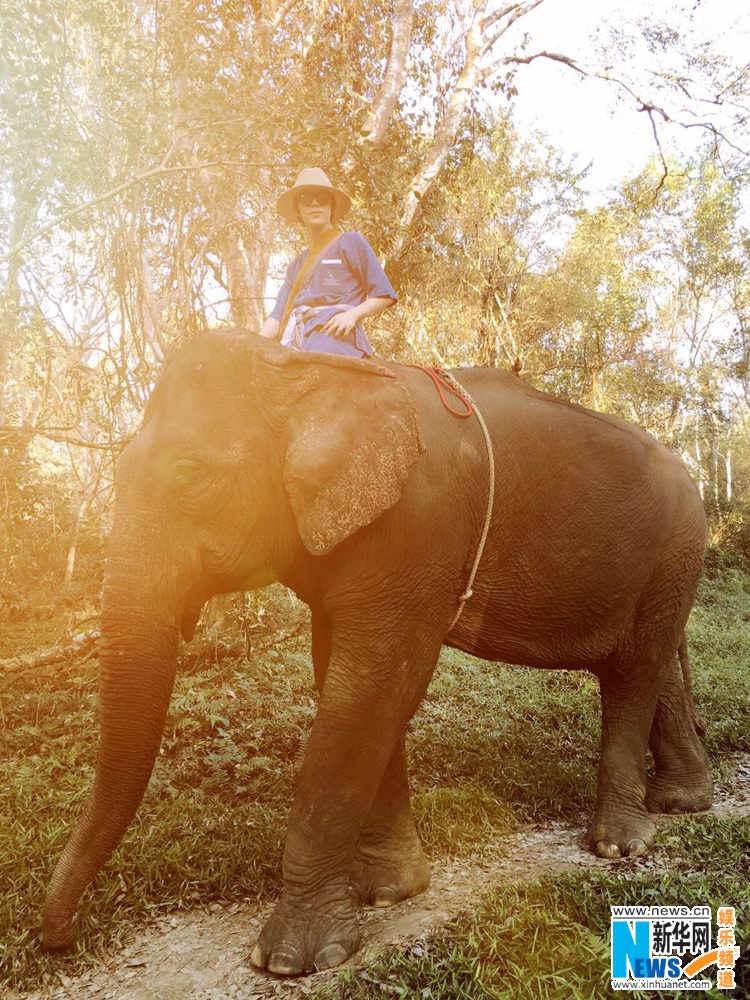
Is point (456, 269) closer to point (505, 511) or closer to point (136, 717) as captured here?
point (505, 511)

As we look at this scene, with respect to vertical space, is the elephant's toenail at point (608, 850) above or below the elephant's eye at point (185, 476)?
below

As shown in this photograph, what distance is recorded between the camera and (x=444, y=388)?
3916 millimetres

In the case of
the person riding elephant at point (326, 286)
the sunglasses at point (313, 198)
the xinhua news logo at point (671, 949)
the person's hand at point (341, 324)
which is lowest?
the xinhua news logo at point (671, 949)

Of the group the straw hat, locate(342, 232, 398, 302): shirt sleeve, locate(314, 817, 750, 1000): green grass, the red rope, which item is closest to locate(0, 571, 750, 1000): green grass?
locate(314, 817, 750, 1000): green grass

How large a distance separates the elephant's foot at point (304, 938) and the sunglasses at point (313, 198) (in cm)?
337

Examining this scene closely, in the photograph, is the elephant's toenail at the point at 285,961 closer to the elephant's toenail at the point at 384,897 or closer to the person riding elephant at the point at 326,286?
the elephant's toenail at the point at 384,897

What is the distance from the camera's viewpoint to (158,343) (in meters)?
7.03

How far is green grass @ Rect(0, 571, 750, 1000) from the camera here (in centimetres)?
306

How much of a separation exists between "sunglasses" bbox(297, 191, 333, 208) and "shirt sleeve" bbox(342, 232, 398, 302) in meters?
0.38

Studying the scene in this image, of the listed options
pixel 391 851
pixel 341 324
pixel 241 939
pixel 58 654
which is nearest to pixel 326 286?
pixel 341 324

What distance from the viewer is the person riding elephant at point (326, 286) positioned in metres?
4.00

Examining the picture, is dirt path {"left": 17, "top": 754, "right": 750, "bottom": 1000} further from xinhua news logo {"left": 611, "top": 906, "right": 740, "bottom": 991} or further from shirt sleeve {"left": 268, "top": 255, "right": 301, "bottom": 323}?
shirt sleeve {"left": 268, "top": 255, "right": 301, "bottom": 323}

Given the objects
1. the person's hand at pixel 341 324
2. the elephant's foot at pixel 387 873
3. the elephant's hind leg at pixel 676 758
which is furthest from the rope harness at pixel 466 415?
the elephant's hind leg at pixel 676 758

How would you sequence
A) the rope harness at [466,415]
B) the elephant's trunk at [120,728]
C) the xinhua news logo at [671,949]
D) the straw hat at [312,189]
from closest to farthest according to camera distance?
the xinhua news logo at [671,949], the elephant's trunk at [120,728], the rope harness at [466,415], the straw hat at [312,189]
